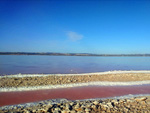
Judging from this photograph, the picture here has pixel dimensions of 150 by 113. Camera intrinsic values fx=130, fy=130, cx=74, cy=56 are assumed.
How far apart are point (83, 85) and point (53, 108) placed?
6.49 metres

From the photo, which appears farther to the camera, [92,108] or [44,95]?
[44,95]

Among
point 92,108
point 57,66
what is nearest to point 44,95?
point 92,108

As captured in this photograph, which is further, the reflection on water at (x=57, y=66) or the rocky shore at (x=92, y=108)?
the reflection on water at (x=57, y=66)

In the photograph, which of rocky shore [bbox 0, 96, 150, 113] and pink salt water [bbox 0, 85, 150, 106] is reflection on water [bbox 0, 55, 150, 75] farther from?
rocky shore [bbox 0, 96, 150, 113]

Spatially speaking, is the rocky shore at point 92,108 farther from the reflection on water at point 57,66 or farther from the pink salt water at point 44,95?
the reflection on water at point 57,66

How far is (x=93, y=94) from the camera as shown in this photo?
9.88m

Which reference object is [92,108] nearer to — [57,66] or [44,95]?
[44,95]

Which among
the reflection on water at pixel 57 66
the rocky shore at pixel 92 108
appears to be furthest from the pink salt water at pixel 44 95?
the reflection on water at pixel 57 66

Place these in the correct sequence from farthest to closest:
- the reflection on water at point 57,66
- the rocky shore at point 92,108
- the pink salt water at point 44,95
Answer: the reflection on water at point 57,66 → the pink salt water at point 44,95 → the rocky shore at point 92,108

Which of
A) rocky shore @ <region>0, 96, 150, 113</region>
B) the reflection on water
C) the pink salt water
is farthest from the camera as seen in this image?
the reflection on water

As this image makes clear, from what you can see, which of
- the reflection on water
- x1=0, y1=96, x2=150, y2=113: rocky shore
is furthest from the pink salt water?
the reflection on water

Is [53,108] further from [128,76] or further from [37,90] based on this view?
[128,76]

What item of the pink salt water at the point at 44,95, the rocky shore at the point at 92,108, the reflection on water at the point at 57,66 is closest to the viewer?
the rocky shore at the point at 92,108

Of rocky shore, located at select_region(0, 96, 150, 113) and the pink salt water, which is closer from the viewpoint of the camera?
rocky shore, located at select_region(0, 96, 150, 113)
